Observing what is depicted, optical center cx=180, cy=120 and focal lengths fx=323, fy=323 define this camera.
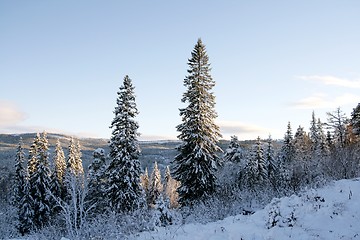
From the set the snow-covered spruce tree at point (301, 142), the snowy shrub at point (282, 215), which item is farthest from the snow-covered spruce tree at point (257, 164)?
the snowy shrub at point (282, 215)

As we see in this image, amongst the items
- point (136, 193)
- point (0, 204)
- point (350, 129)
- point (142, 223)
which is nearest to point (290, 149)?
point (350, 129)

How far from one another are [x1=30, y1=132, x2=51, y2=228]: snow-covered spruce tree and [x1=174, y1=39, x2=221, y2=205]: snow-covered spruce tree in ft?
71.3

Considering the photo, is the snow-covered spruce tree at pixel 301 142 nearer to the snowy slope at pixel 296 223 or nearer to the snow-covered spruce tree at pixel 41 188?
the snow-covered spruce tree at pixel 41 188

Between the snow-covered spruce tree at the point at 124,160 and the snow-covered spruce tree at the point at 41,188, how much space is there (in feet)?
50.5

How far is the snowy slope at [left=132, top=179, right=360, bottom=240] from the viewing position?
927 centimetres

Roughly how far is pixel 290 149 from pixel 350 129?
10.4 meters

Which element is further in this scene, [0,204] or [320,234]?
[0,204]

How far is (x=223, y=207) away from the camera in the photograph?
47.5 ft

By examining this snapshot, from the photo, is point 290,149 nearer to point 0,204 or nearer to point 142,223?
point 142,223

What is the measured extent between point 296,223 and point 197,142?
43.9 ft

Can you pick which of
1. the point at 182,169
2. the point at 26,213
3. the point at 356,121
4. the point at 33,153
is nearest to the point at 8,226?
the point at 26,213

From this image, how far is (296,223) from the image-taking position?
9.92 metres

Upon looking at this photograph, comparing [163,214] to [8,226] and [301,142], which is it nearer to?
[8,226]

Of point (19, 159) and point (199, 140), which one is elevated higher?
point (199, 140)
